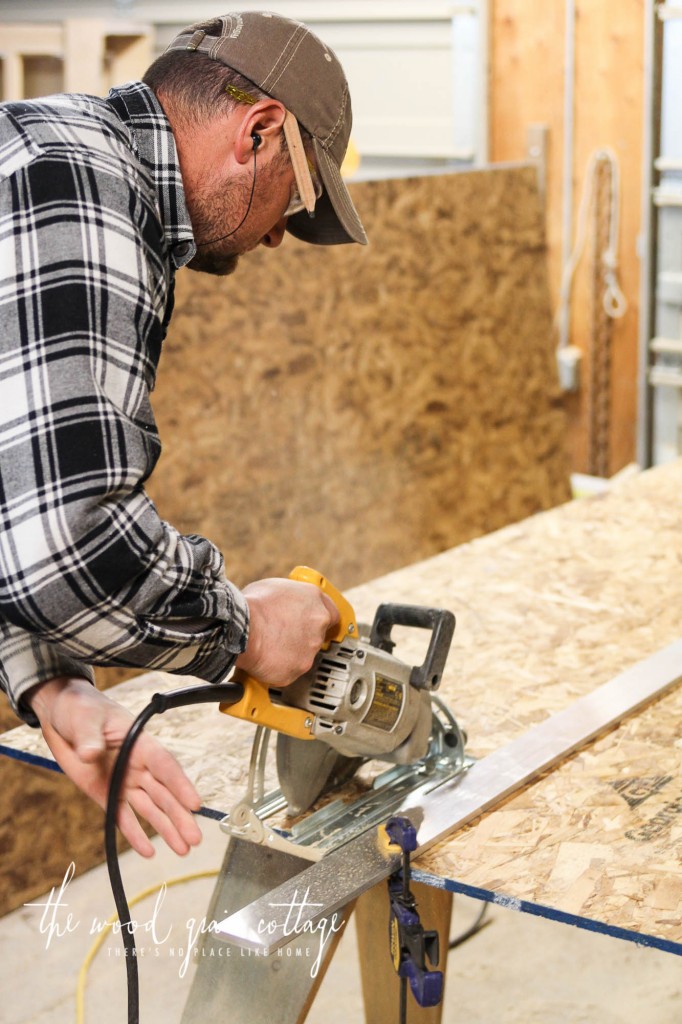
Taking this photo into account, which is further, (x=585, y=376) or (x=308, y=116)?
(x=585, y=376)

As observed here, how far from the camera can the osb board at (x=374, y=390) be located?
143 inches

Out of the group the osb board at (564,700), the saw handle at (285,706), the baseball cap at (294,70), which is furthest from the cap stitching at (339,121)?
the osb board at (564,700)

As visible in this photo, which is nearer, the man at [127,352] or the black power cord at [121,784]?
the man at [127,352]

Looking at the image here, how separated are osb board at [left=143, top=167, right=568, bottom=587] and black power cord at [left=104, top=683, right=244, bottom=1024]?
1881mm

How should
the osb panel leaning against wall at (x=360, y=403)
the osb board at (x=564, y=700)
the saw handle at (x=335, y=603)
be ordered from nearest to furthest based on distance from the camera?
the osb board at (x=564, y=700)
the saw handle at (x=335, y=603)
the osb panel leaning against wall at (x=360, y=403)

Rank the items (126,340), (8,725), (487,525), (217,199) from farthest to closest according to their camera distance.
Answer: (487,525) < (8,725) < (217,199) < (126,340)

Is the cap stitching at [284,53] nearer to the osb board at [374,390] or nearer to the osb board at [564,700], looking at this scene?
the osb board at [564,700]

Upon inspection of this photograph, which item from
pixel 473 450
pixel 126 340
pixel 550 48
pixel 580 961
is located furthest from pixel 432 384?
pixel 126 340

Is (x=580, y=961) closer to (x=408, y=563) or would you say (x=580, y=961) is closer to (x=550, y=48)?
(x=408, y=563)

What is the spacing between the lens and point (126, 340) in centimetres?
139

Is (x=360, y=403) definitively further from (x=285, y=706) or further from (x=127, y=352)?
(x=127, y=352)

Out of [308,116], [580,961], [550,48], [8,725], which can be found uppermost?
[550,48]

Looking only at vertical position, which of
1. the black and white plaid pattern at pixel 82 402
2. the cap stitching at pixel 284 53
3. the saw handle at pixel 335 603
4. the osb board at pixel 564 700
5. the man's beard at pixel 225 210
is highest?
the cap stitching at pixel 284 53

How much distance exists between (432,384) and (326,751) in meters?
2.68
